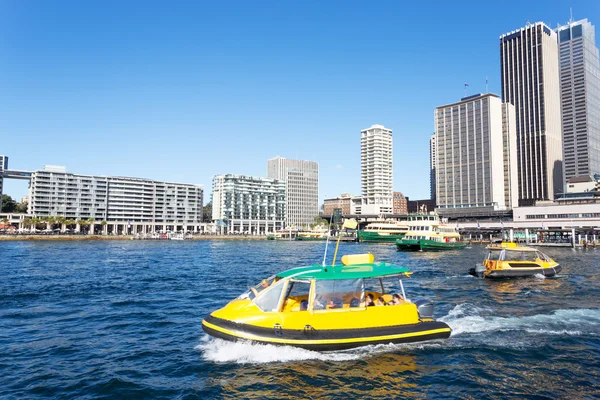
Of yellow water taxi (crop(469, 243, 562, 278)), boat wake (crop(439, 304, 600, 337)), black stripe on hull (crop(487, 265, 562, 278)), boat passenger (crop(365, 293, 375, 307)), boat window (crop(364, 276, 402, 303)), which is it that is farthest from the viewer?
yellow water taxi (crop(469, 243, 562, 278))

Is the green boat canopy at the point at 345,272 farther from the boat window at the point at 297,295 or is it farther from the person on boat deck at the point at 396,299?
the person on boat deck at the point at 396,299

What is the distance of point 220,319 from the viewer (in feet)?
45.3

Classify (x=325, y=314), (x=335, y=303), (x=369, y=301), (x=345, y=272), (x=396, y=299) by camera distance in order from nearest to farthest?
(x=325, y=314) < (x=335, y=303) < (x=345, y=272) < (x=369, y=301) < (x=396, y=299)

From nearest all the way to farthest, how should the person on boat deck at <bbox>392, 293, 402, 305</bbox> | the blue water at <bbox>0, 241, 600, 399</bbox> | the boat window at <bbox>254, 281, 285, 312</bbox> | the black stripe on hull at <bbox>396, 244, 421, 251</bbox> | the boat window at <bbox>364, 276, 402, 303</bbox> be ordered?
the blue water at <bbox>0, 241, 600, 399</bbox> < the boat window at <bbox>254, 281, 285, 312</bbox> < the boat window at <bbox>364, 276, 402, 303</bbox> < the person on boat deck at <bbox>392, 293, 402, 305</bbox> < the black stripe on hull at <bbox>396, 244, 421, 251</bbox>

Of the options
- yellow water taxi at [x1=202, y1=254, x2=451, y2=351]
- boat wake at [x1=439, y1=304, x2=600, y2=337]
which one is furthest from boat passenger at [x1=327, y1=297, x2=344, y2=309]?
boat wake at [x1=439, y1=304, x2=600, y2=337]

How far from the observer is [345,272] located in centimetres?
1425

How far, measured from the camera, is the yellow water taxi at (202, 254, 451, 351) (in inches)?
522

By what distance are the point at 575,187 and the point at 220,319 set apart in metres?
209

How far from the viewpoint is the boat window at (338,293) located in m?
13.8

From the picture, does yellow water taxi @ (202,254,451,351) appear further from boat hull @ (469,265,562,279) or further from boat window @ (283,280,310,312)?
boat hull @ (469,265,562,279)

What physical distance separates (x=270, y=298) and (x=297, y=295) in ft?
3.00

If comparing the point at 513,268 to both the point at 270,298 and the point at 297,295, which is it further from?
the point at 270,298

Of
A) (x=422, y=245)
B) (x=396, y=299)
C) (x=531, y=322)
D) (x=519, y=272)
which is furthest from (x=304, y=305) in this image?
(x=422, y=245)

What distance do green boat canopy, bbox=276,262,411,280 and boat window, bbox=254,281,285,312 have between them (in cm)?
50
